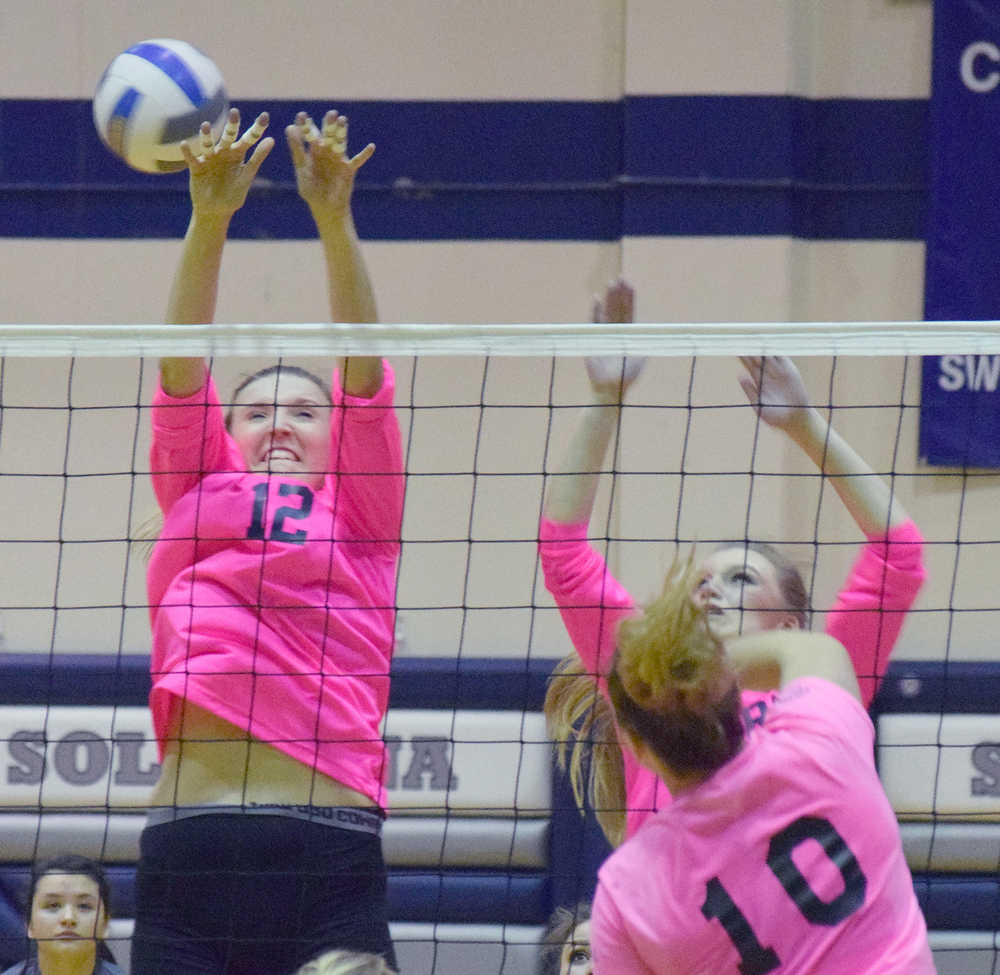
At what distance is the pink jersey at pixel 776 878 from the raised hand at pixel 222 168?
3.93ft

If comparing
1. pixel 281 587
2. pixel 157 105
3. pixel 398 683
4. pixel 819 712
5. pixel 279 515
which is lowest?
pixel 398 683

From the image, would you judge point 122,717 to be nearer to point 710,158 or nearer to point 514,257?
point 514,257

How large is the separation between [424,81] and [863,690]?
279cm

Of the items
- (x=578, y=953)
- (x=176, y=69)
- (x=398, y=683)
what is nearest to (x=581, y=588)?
(x=578, y=953)

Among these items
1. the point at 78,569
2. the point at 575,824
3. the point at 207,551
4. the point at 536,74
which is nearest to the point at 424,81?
the point at 536,74

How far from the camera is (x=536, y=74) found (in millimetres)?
4773

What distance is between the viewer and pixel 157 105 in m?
2.78

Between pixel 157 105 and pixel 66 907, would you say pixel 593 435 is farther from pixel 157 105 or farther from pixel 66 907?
pixel 66 907

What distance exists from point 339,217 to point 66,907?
6.03 ft

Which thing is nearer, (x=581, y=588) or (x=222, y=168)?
(x=222, y=168)

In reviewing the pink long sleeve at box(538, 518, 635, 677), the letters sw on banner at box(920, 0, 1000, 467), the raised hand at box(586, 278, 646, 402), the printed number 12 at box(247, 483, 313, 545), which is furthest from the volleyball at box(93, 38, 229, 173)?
the letters sw on banner at box(920, 0, 1000, 467)

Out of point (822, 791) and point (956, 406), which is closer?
point (822, 791)

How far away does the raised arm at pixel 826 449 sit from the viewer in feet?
8.10

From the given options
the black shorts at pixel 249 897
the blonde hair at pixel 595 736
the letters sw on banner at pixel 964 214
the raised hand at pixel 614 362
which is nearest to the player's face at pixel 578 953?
the blonde hair at pixel 595 736
